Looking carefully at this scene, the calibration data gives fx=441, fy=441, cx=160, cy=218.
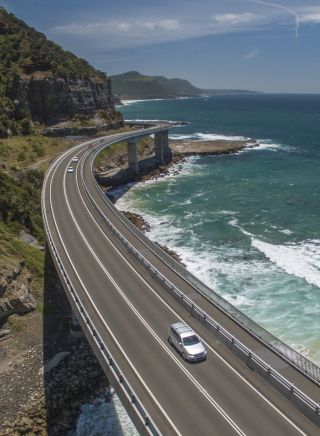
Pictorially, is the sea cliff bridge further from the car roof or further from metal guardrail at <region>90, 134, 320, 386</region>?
the car roof

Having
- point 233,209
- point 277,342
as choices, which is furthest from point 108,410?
point 233,209

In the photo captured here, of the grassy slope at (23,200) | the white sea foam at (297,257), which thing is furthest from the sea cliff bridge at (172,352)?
the white sea foam at (297,257)

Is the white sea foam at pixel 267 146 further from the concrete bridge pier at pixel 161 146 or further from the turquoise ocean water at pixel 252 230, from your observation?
the concrete bridge pier at pixel 161 146

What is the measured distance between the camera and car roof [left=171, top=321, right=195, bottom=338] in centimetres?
3003

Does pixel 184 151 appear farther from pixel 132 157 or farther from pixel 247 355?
pixel 247 355

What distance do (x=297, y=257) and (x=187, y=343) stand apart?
3730cm

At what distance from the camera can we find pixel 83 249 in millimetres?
47188

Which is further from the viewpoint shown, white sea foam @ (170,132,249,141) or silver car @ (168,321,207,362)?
white sea foam @ (170,132,249,141)

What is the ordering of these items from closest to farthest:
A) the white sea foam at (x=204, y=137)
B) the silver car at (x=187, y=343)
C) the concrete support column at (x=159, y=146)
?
the silver car at (x=187, y=343), the concrete support column at (x=159, y=146), the white sea foam at (x=204, y=137)

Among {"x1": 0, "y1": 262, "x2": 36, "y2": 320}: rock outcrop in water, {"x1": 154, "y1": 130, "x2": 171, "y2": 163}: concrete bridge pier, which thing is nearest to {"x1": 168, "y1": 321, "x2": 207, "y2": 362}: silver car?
{"x1": 0, "y1": 262, "x2": 36, "y2": 320}: rock outcrop in water

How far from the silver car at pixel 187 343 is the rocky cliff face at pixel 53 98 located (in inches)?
4112

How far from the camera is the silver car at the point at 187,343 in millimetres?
29109

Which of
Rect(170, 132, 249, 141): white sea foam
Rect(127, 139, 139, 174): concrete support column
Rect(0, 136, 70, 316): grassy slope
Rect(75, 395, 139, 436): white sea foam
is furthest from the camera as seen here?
Rect(170, 132, 249, 141): white sea foam

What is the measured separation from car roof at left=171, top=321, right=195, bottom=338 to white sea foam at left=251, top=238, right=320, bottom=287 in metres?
29.3
